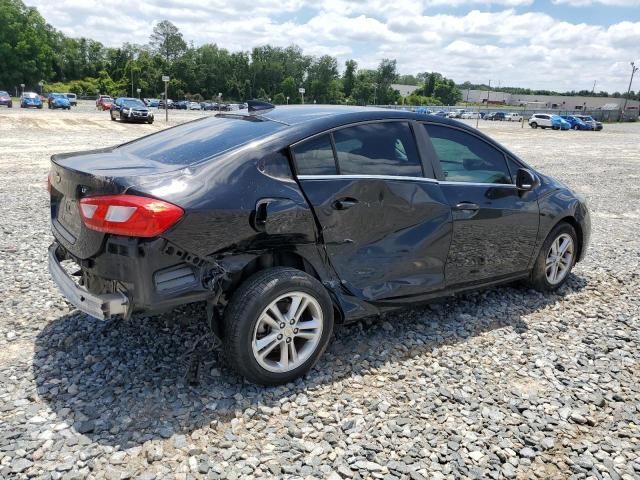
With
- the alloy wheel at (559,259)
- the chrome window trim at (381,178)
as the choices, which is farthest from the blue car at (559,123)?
the chrome window trim at (381,178)

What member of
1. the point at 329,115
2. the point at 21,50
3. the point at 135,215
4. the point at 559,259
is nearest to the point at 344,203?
the point at 329,115

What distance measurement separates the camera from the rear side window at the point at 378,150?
137 inches

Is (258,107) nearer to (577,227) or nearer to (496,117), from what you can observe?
(577,227)

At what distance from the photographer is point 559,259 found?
5039 millimetres

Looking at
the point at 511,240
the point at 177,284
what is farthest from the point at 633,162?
the point at 177,284

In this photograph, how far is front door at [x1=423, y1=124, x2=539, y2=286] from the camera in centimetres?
401

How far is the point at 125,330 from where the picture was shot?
3863mm

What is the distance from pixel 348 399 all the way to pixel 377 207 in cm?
125

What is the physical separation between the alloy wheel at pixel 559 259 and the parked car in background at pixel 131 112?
30650 millimetres

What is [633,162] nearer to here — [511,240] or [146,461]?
[511,240]

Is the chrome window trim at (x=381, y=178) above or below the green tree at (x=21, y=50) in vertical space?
below

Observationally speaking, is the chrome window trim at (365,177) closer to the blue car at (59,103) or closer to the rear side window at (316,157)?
the rear side window at (316,157)

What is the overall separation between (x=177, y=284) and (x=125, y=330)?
1.27 meters

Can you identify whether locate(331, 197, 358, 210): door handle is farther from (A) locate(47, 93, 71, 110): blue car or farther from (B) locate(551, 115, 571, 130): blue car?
(A) locate(47, 93, 71, 110): blue car
